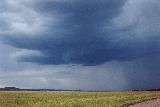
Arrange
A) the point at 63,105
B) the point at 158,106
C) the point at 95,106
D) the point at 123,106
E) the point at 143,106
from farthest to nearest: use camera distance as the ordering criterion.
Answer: the point at 63,105 < the point at 95,106 < the point at 123,106 < the point at 143,106 < the point at 158,106

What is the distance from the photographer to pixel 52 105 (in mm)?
55531

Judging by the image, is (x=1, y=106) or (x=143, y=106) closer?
(x=143, y=106)

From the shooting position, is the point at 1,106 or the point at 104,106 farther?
the point at 1,106

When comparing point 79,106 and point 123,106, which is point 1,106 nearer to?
point 79,106

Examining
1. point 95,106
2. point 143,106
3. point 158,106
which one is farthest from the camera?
point 95,106

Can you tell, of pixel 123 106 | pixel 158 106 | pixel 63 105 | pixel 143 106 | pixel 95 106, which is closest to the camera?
pixel 158 106

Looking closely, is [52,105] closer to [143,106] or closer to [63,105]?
[63,105]

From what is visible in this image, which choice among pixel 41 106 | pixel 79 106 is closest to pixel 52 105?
pixel 41 106

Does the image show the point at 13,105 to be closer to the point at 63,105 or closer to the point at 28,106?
the point at 28,106

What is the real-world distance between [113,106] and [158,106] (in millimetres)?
8364

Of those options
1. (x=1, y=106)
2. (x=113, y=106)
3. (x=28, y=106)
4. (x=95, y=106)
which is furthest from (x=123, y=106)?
(x=1, y=106)

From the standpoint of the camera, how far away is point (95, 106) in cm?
4950

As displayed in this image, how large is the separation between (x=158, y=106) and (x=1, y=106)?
27.9m

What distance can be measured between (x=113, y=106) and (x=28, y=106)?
53.9ft
